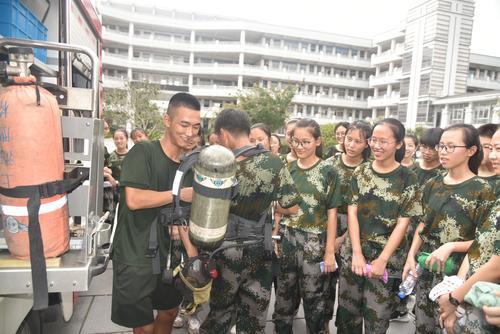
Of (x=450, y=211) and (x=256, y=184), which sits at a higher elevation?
(x=256, y=184)

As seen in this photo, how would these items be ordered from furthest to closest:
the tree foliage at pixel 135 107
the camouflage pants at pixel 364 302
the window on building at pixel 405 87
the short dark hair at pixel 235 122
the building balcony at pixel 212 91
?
the building balcony at pixel 212 91
the window on building at pixel 405 87
the tree foliage at pixel 135 107
the camouflage pants at pixel 364 302
the short dark hair at pixel 235 122

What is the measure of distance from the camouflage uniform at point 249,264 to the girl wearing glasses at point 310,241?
0.42 meters

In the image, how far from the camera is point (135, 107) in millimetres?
26359

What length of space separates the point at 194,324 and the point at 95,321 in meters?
0.95

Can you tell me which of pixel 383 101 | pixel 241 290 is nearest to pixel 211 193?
pixel 241 290

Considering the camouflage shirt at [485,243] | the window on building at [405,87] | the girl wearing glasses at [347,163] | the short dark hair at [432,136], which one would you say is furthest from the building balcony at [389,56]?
the camouflage shirt at [485,243]

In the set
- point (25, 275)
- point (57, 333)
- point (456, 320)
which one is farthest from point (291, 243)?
point (57, 333)

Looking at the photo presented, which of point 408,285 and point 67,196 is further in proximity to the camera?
point 408,285

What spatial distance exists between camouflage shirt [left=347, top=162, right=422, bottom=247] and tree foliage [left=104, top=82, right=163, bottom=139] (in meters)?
24.2

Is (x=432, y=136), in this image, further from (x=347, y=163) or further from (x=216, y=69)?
(x=216, y=69)

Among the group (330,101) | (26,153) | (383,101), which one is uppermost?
(383,101)

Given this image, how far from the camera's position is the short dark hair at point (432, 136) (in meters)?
3.86

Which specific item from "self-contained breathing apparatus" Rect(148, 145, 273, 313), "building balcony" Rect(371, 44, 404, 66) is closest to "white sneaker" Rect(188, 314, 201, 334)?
"self-contained breathing apparatus" Rect(148, 145, 273, 313)

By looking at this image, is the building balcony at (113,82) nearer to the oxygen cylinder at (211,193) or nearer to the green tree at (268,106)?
the green tree at (268,106)
